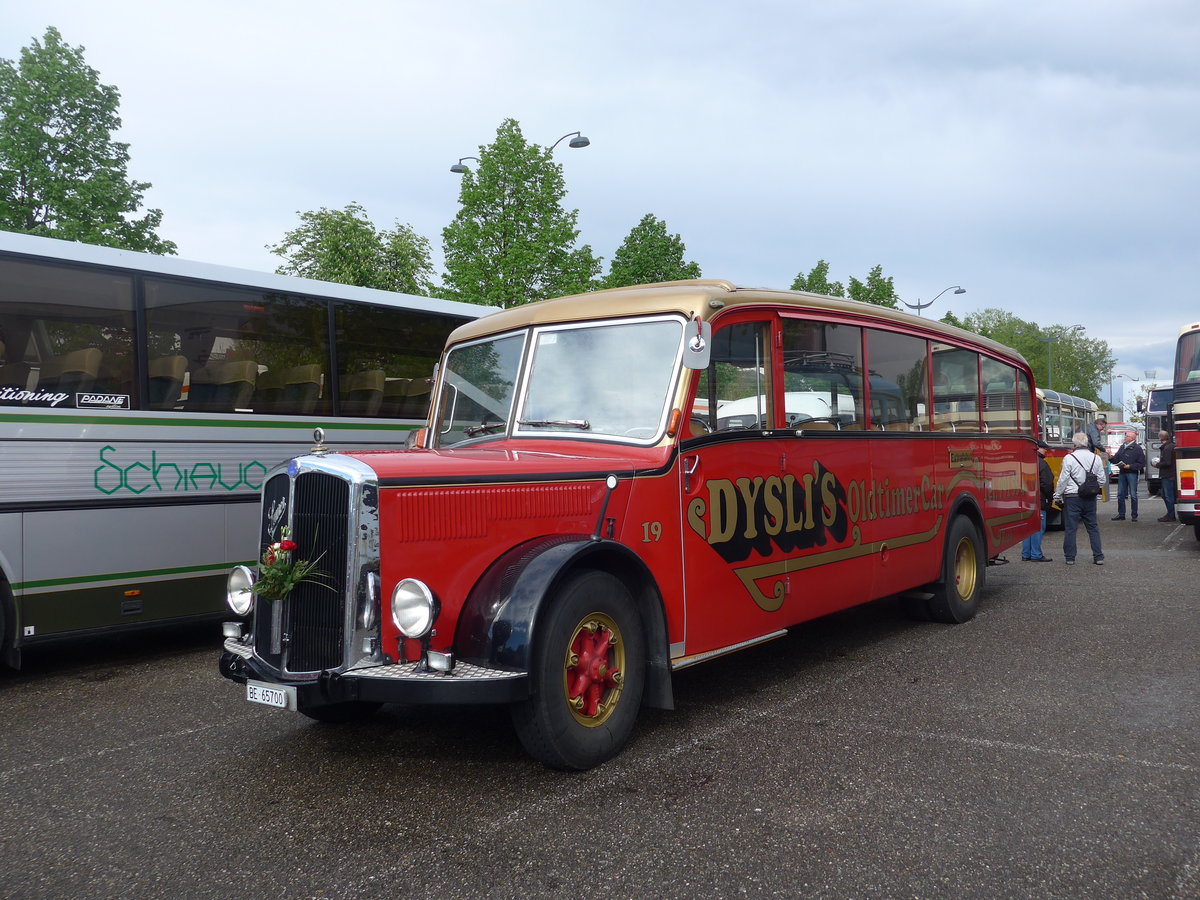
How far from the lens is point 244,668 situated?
4723 millimetres

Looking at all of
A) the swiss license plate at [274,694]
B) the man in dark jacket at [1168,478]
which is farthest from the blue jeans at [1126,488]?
the swiss license plate at [274,694]

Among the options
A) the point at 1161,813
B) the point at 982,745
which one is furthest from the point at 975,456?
the point at 1161,813

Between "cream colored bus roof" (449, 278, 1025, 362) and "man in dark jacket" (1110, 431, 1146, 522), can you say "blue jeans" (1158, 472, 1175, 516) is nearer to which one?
"man in dark jacket" (1110, 431, 1146, 522)

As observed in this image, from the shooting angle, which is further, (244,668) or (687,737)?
(687,737)

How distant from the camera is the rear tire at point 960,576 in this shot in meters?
8.41

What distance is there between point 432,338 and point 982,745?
269 inches

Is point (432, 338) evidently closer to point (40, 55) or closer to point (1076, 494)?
point (1076, 494)

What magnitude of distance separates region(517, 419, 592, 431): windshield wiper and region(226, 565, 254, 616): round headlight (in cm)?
172

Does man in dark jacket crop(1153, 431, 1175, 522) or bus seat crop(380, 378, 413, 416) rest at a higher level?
bus seat crop(380, 378, 413, 416)

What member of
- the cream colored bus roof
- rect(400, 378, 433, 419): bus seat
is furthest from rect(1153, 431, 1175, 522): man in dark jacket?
the cream colored bus roof

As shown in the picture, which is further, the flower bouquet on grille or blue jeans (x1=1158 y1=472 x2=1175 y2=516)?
blue jeans (x1=1158 y1=472 x2=1175 y2=516)

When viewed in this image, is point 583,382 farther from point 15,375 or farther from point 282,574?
point 15,375

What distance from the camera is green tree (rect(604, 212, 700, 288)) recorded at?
2536cm

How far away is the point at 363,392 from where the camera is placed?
31.0ft
